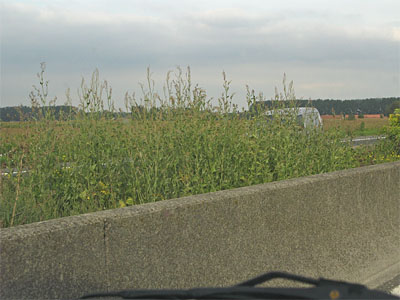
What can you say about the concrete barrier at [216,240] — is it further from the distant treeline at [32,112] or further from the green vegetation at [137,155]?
the distant treeline at [32,112]

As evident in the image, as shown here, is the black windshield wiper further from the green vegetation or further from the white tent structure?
the white tent structure

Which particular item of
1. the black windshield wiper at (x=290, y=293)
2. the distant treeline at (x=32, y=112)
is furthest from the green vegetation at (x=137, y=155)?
the black windshield wiper at (x=290, y=293)

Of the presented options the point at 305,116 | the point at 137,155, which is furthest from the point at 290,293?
the point at 305,116

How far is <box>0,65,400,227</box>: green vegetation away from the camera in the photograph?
15.9 ft

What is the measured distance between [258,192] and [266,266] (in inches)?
22.3

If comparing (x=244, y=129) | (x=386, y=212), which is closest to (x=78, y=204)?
(x=244, y=129)

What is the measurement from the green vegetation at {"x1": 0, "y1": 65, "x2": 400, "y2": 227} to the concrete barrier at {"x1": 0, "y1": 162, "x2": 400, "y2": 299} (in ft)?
3.24

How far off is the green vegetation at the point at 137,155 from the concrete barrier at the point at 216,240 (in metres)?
0.99

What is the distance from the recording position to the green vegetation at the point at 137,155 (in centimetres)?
Result: 486

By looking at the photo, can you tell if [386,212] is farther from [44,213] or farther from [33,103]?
[33,103]

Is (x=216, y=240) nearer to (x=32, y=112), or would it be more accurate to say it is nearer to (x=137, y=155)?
(x=137, y=155)

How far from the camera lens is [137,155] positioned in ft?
17.3


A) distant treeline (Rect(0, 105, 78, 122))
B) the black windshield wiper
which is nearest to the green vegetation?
distant treeline (Rect(0, 105, 78, 122))

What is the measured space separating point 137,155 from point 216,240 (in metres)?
1.77
